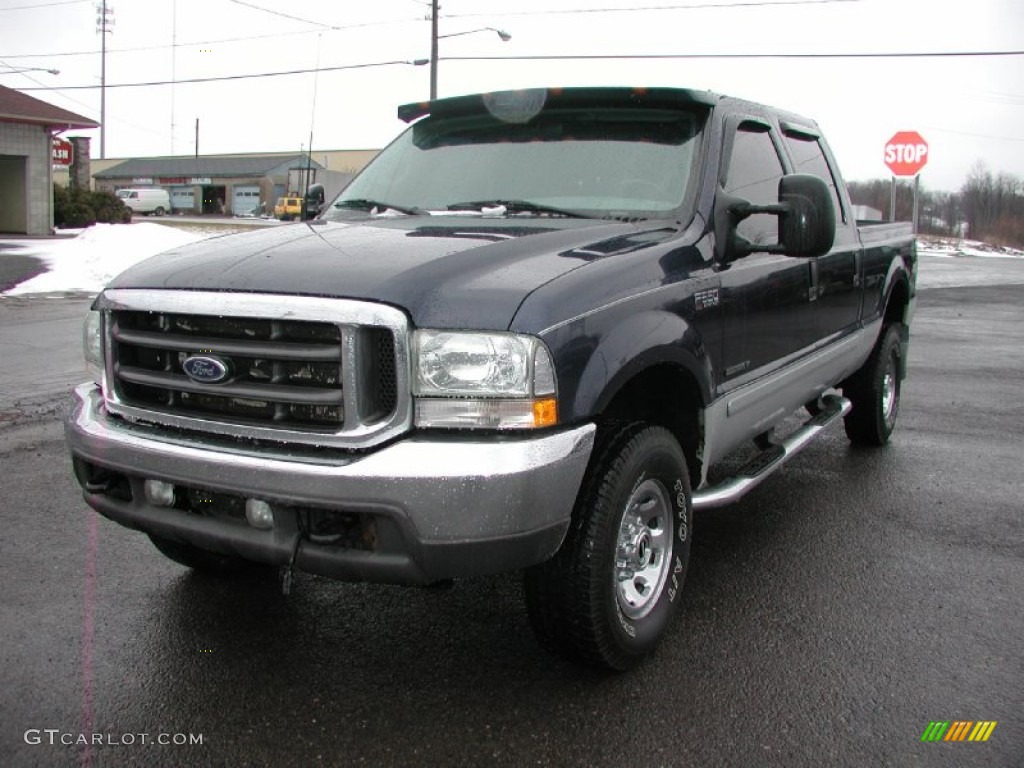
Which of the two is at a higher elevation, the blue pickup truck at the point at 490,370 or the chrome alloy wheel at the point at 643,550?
the blue pickup truck at the point at 490,370

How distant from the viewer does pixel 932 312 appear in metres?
15.5

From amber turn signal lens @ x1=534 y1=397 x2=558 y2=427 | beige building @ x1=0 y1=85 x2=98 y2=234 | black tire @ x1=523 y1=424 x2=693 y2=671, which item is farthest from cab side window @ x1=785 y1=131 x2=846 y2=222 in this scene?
beige building @ x1=0 y1=85 x2=98 y2=234

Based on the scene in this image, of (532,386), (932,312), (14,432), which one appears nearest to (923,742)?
(532,386)

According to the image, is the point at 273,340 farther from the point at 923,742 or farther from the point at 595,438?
the point at 923,742

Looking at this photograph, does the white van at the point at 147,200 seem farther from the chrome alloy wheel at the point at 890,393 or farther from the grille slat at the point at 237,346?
the grille slat at the point at 237,346

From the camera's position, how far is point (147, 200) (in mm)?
58906

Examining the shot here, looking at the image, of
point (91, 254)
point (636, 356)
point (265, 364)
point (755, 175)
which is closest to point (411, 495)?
point (265, 364)

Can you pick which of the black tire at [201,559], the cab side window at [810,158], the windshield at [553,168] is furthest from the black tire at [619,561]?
the cab side window at [810,158]

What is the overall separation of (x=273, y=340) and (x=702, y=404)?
159cm

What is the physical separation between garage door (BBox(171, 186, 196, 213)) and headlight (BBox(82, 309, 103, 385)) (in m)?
75.5

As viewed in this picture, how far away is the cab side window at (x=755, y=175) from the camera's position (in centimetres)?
404

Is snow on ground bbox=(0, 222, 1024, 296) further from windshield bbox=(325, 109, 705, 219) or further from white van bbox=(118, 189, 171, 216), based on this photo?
white van bbox=(118, 189, 171, 216)

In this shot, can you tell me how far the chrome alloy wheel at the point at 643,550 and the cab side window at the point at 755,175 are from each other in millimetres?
1268

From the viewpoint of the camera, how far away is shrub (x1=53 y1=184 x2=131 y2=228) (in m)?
33.5
